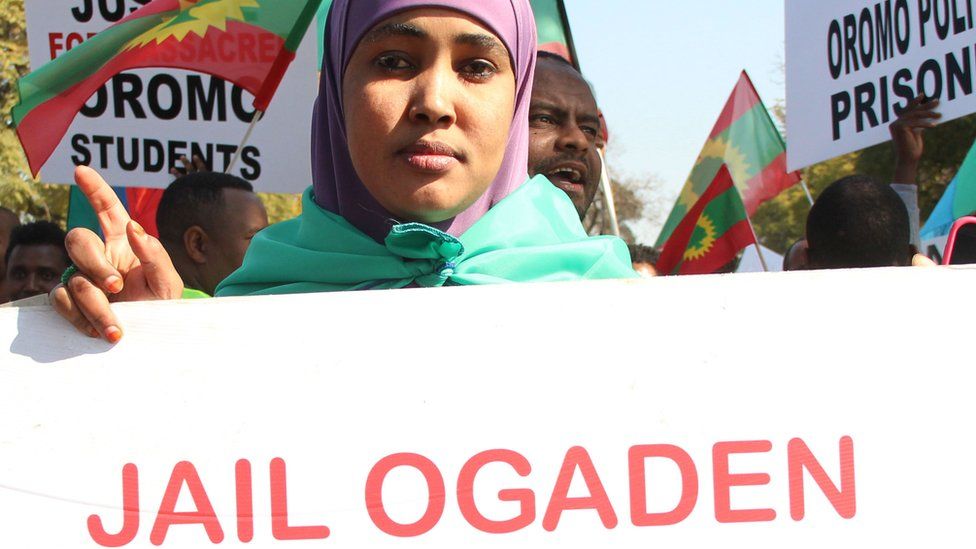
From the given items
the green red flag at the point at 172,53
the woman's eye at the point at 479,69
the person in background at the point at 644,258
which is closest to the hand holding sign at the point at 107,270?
the woman's eye at the point at 479,69

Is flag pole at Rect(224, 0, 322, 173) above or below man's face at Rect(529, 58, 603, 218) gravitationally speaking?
above

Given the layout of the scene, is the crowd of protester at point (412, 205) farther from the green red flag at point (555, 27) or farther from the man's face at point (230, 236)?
the green red flag at point (555, 27)

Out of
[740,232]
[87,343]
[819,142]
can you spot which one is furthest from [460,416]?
[740,232]

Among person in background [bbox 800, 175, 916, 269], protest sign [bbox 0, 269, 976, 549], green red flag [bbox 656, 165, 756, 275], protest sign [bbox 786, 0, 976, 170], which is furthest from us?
green red flag [bbox 656, 165, 756, 275]

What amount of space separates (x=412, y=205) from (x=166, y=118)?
12.1 feet

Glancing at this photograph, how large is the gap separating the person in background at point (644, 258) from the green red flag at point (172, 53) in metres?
2.61

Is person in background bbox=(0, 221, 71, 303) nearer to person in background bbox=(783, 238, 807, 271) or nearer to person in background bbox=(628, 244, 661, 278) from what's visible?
person in background bbox=(628, 244, 661, 278)

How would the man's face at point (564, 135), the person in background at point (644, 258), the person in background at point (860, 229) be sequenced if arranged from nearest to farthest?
the man's face at point (564, 135) → the person in background at point (860, 229) → the person in background at point (644, 258)

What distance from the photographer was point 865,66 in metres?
4.84

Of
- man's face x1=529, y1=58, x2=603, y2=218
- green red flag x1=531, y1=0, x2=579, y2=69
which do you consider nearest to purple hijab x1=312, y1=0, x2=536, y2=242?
man's face x1=529, y1=58, x2=603, y2=218

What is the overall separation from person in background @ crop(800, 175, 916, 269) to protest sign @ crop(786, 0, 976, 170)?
831 millimetres

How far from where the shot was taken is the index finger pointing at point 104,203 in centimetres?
162

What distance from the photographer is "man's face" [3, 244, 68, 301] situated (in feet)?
17.8

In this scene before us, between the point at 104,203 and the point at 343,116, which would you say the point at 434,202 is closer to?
the point at 343,116
